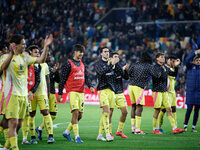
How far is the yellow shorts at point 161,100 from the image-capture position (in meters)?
11.0

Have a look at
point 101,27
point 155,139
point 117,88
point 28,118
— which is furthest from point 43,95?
point 101,27

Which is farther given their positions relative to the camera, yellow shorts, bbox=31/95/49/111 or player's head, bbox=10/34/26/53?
yellow shorts, bbox=31/95/49/111

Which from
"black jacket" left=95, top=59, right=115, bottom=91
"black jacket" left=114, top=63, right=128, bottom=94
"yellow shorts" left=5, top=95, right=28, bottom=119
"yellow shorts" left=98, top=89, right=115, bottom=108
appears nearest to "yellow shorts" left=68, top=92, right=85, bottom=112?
"yellow shorts" left=98, top=89, right=115, bottom=108

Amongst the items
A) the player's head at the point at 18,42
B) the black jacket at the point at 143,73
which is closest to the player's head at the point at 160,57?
the black jacket at the point at 143,73

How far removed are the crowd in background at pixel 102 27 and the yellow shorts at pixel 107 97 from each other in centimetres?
1330

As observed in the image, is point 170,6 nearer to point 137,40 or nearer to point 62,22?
point 137,40

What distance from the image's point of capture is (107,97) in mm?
9305

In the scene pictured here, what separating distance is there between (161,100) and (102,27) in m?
18.4

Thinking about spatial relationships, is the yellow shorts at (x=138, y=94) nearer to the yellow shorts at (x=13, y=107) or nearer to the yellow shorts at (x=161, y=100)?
the yellow shorts at (x=161, y=100)

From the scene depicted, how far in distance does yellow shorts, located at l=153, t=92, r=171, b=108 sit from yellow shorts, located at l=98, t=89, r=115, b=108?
2066 mm

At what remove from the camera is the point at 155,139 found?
9.63 m

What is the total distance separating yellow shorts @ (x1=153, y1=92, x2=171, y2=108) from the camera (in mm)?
11008

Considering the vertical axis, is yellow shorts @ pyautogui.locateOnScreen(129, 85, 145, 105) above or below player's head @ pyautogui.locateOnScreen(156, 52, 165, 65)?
below

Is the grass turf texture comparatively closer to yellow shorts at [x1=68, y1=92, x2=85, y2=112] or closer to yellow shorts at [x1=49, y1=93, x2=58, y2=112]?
yellow shorts at [x1=49, y1=93, x2=58, y2=112]
